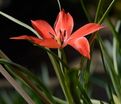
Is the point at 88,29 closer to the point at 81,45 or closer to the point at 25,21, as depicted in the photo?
the point at 81,45

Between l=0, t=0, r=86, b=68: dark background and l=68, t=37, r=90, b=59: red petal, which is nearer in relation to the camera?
l=68, t=37, r=90, b=59: red petal

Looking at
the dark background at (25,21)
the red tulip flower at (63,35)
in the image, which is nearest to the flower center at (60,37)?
the red tulip flower at (63,35)

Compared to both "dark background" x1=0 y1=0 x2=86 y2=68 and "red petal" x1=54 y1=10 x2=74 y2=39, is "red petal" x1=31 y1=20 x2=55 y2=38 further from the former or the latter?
"dark background" x1=0 y1=0 x2=86 y2=68

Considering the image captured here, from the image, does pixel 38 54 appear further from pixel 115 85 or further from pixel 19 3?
pixel 115 85

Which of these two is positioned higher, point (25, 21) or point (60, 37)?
point (60, 37)

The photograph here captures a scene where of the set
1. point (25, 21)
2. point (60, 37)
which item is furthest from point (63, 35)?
point (25, 21)

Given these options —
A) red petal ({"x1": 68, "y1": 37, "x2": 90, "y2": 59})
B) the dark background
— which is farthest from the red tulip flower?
the dark background

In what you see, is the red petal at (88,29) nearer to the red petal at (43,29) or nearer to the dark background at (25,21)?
the red petal at (43,29)

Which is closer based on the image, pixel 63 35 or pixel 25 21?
pixel 63 35

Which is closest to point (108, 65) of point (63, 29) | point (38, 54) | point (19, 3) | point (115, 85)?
point (115, 85)
